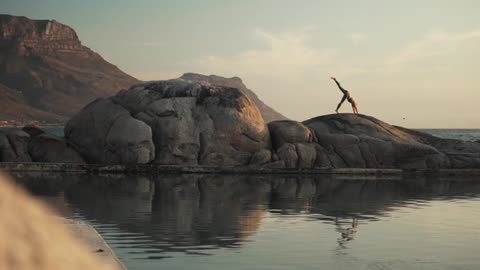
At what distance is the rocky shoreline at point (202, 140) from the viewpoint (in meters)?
26.1

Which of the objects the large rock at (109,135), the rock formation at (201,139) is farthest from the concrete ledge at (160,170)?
the large rock at (109,135)

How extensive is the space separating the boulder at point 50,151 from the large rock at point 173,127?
0.74 m

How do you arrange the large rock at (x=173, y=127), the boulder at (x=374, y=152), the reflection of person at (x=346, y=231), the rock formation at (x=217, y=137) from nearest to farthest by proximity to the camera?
the reflection of person at (x=346, y=231)
the large rock at (x=173, y=127)
the rock formation at (x=217, y=137)
the boulder at (x=374, y=152)

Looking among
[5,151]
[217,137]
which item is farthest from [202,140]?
[5,151]

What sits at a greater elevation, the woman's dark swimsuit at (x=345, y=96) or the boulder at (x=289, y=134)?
the woman's dark swimsuit at (x=345, y=96)

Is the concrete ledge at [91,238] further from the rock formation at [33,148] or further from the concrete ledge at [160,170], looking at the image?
the rock formation at [33,148]

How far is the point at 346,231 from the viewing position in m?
11.2

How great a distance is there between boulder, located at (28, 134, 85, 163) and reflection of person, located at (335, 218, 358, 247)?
17.1 m

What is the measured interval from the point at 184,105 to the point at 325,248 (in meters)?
18.5

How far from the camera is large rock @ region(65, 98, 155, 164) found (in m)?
25.6

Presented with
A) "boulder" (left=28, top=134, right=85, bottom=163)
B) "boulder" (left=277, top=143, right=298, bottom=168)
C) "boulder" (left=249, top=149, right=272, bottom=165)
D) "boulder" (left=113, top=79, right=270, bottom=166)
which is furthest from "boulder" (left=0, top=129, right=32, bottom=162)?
"boulder" (left=277, top=143, right=298, bottom=168)

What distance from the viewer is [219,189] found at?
1911 centimetres

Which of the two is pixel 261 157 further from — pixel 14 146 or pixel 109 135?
pixel 14 146

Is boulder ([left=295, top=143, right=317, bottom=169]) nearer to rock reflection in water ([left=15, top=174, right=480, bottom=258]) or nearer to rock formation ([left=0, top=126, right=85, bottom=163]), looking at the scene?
rock reflection in water ([left=15, top=174, right=480, bottom=258])
